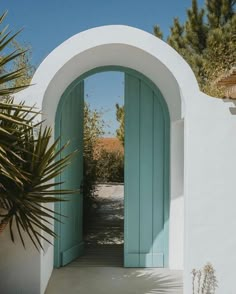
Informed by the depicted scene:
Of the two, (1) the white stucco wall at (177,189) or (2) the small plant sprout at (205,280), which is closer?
(2) the small plant sprout at (205,280)

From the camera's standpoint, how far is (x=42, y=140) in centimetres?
554

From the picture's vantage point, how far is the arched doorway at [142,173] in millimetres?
7609

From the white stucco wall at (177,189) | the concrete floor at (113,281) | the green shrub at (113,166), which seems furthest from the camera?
the green shrub at (113,166)

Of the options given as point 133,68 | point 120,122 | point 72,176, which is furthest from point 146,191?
point 120,122

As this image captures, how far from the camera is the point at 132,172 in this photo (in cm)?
766

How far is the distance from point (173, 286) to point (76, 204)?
2.55m

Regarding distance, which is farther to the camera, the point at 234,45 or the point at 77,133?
the point at 234,45

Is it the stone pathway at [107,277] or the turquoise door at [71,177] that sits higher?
the turquoise door at [71,177]

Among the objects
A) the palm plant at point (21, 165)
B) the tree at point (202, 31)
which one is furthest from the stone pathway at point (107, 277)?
the tree at point (202, 31)

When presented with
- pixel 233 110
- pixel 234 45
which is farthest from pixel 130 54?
pixel 234 45

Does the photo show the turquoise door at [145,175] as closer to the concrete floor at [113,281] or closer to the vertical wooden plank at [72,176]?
the concrete floor at [113,281]

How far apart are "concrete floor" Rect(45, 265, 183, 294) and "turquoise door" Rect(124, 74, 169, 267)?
36 centimetres

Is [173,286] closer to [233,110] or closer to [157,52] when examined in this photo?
[233,110]

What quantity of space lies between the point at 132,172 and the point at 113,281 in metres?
2.02
